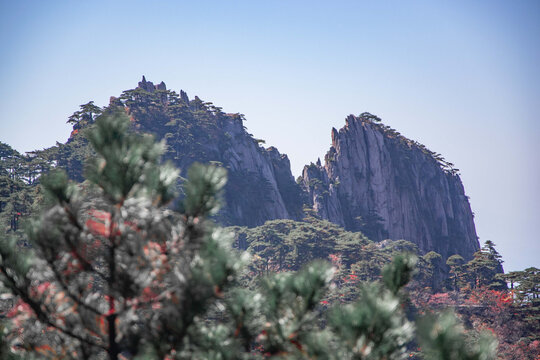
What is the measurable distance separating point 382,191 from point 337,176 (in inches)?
285

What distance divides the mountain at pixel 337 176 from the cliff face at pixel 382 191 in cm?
15

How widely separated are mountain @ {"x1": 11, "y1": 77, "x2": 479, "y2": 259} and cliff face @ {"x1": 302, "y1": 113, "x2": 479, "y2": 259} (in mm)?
148

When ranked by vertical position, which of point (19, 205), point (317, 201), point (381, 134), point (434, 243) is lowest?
point (19, 205)

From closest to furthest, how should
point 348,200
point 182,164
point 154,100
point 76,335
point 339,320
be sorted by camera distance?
point 339,320, point 76,335, point 182,164, point 154,100, point 348,200

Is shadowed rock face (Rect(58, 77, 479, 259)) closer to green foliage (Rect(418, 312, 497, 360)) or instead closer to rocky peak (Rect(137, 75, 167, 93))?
rocky peak (Rect(137, 75, 167, 93))

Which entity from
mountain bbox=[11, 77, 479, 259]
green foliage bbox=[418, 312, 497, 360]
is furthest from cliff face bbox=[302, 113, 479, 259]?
green foliage bbox=[418, 312, 497, 360]

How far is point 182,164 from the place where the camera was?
52.0 m

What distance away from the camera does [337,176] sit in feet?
204

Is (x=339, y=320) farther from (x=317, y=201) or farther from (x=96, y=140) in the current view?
(x=317, y=201)

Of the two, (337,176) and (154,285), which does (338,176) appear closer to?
(337,176)

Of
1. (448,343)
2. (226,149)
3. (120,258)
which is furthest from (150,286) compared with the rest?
(226,149)

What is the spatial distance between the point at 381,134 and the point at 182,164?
31042 millimetres

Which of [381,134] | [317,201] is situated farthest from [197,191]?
[381,134]

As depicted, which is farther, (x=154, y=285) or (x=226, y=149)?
(x=226, y=149)
